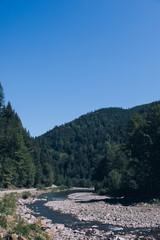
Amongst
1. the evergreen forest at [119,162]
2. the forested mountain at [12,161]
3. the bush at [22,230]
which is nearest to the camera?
the bush at [22,230]

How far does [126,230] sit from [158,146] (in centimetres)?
1706

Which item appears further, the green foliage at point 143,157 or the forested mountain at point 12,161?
the forested mountain at point 12,161

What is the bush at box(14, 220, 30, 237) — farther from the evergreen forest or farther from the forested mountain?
the forested mountain

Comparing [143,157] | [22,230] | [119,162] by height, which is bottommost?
[22,230]

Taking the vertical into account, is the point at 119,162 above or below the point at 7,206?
above

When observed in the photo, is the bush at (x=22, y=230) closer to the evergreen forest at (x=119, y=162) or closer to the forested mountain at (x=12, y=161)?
the evergreen forest at (x=119, y=162)

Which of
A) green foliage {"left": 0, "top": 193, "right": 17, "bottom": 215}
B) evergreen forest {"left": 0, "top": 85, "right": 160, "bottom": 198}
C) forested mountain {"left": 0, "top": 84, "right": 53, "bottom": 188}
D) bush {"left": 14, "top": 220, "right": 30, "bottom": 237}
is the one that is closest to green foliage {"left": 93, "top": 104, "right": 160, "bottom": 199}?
evergreen forest {"left": 0, "top": 85, "right": 160, "bottom": 198}

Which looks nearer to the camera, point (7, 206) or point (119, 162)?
point (7, 206)

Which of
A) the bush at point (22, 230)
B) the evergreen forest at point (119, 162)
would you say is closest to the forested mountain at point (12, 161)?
the evergreen forest at point (119, 162)

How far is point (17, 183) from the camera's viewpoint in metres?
57.0

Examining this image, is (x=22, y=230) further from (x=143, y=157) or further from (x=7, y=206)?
(x=143, y=157)

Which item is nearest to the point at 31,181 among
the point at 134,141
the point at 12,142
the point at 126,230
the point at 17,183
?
the point at 17,183

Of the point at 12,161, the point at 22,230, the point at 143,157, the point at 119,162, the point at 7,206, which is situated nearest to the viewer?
the point at 22,230

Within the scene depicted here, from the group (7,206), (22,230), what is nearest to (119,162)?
(7,206)
